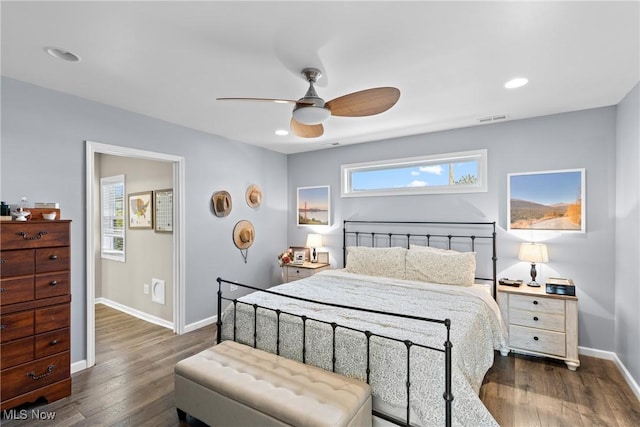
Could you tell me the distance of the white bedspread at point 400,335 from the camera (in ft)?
5.93

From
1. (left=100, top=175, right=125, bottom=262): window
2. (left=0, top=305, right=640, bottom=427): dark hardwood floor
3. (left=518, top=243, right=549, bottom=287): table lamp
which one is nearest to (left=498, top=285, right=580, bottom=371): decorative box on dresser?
(left=0, top=305, right=640, bottom=427): dark hardwood floor

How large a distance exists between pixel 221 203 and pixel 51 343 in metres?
2.38

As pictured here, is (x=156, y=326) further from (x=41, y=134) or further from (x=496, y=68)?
(x=496, y=68)

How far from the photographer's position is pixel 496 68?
2.38 metres

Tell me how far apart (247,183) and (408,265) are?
2738 mm

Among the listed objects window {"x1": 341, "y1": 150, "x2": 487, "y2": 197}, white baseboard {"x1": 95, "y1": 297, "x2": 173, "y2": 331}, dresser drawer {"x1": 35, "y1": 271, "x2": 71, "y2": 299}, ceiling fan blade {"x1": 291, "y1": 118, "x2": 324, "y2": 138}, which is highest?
ceiling fan blade {"x1": 291, "y1": 118, "x2": 324, "y2": 138}

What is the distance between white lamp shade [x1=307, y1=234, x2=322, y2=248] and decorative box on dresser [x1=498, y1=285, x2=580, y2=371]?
260 cm

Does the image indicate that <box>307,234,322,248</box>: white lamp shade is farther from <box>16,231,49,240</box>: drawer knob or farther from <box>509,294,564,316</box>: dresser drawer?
<box>16,231,49,240</box>: drawer knob

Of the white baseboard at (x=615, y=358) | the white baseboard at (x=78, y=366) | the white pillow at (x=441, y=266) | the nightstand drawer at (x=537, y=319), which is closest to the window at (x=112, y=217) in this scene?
the white baseboard at (x=78, y=366)

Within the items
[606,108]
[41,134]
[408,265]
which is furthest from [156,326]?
[606,108]

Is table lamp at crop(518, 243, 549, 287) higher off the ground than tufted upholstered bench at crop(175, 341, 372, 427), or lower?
higher

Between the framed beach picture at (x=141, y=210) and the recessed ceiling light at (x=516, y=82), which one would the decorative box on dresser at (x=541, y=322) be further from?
the framed beach picture at (x=141, y=210)

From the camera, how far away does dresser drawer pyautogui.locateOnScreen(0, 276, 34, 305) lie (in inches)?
88.4

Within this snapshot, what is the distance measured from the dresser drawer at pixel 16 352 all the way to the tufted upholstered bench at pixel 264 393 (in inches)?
48.2
